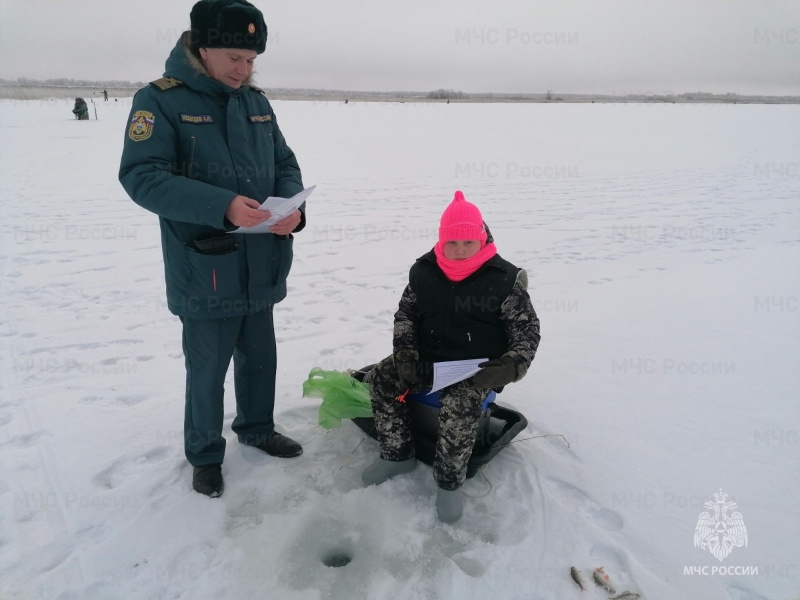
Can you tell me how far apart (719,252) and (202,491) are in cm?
671

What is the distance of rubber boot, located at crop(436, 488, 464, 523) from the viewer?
245 cm

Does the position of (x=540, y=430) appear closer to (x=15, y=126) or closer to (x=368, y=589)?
(x=368, y=589)

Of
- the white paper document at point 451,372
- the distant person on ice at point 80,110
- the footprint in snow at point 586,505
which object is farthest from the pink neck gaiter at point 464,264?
the distant person on ice at point 80,110

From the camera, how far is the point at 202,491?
2607 mm

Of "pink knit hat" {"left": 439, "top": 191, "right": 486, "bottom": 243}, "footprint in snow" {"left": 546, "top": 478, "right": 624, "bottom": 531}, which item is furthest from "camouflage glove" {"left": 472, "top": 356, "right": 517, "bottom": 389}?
"footprint in snow" {"left": 546, "top": 478, "right": 624, "bottom": 531}

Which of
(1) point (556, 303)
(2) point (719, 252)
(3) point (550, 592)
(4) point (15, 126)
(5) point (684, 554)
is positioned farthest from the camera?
(4) point (15, 126)

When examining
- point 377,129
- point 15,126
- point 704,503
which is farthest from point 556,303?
point 15,126

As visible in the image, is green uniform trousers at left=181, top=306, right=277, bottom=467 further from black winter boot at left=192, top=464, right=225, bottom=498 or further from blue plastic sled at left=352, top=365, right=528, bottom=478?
blue plastic sled at left=352, top=365, right=528, bottom=478

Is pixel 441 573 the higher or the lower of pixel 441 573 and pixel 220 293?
the lower

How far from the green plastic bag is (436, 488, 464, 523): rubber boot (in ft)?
2.38

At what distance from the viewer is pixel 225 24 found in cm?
213

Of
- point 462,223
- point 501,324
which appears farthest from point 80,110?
point 501,324

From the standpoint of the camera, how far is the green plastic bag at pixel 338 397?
9.80ft

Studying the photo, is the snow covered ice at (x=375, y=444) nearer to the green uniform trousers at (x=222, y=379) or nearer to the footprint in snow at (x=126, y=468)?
the footprint in snow at (x=126, y=468)
